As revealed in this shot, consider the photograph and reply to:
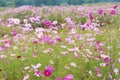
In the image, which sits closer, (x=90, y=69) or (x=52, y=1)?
(x=90, y=69)

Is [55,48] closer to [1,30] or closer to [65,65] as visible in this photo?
[65,65]

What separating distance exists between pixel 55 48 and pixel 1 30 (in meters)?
7.32

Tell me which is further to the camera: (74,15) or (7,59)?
(74,15)

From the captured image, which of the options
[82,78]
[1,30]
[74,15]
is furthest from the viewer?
[74,15]

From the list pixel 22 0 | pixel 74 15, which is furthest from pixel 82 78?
pixel 22 0

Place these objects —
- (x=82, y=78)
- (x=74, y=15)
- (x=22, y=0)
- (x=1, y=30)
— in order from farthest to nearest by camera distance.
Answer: (x=22, y=0)
(x=74, y=15)
(x=1, y=30)
(x=82, y=78)

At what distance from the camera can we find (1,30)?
46.4 ft

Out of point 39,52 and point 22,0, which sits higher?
point 39,52

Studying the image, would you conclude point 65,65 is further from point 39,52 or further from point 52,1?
point 52,1

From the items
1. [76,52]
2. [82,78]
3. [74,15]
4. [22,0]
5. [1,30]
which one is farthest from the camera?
[22,0]

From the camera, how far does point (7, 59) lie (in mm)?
6672

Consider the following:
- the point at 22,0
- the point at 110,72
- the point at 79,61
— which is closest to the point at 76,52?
the point at 79,61

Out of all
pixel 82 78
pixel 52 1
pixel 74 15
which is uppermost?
pixel 82 78

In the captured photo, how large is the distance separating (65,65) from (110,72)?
0.80 m
